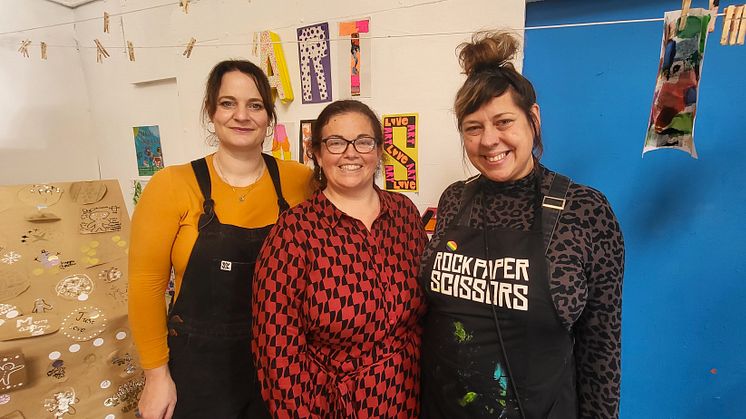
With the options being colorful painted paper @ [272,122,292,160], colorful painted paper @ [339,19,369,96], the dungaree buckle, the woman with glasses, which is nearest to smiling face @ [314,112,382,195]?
the woman with glasses

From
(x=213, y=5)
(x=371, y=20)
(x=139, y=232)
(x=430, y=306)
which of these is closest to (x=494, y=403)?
(x=430, y=306)

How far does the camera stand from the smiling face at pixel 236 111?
107 cm

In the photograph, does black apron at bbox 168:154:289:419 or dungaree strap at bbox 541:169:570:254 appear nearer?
dungaree strap at bbox 541:169:570:254

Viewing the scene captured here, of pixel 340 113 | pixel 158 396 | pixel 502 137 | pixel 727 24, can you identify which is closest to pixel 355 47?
pixel 340 113

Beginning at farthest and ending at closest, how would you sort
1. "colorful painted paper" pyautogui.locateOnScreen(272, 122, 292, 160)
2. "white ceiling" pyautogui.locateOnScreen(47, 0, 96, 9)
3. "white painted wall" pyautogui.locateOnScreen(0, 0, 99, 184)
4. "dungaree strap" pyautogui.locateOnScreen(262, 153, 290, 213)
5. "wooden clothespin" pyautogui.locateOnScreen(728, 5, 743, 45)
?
"white ceiling" pyautogui.locateOnScreen(47, 0, 96, 9)
"white painted wall" pyautogui.locateOnScreen(0, 0, 99, 184)
"colorful painted paper" pyautogui.locateOnScreen(272, 122, 292, 160)
"dungaree strap" pyautogui.locateOnScreen(262, 153, 290, 213)
"wooden clothespin" pyautogui.locateOnScreen(728, 5, 743, 45)

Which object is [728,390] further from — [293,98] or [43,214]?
[43,214]

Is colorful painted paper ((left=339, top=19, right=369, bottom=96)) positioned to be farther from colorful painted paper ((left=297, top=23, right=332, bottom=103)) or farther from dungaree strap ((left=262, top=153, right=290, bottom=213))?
dungaree strap ((left=262, top=153, right=290, bottom=213))

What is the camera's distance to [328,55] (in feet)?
5.36

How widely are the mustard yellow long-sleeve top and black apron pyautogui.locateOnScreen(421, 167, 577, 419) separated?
1.89ft

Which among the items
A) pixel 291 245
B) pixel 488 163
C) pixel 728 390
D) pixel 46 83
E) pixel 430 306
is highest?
pixel 46 83

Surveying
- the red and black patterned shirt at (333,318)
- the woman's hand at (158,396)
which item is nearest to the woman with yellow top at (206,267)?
the woman's hand at (158,396)

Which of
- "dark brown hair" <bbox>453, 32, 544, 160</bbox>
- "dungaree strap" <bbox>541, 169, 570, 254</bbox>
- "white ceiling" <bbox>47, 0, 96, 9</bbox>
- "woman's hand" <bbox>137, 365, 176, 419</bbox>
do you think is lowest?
"woman's hand" <bbox>137, 365, 176, 419</bbox>

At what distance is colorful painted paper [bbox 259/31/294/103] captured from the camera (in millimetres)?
1744

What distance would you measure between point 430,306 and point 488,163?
401 mm
